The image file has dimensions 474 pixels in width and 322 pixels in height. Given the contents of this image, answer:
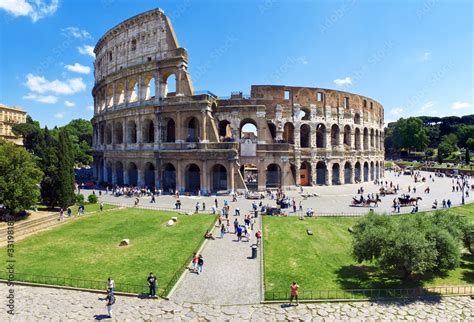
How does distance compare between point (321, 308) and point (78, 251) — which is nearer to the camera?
point (321, 308)

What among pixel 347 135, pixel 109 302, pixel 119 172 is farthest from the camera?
pixel 347 135

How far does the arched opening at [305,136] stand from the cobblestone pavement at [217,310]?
113ft

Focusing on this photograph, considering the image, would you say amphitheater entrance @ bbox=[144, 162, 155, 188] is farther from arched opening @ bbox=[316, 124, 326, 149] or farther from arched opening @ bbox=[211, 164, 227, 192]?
arched opening @ bbox=[316, 124, 326, 149]

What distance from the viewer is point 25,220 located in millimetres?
23641

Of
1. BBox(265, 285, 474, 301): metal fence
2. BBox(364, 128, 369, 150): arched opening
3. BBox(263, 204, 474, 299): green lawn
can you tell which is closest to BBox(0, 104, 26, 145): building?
BBox(263, 204, 474, 299): green lawn

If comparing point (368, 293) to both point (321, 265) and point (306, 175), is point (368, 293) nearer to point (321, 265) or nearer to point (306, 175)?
point (321, 265)

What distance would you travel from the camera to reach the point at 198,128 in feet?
136

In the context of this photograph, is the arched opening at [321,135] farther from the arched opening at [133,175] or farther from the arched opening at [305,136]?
the arched opening at [133,175]

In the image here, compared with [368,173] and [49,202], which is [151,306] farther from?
[368,173]

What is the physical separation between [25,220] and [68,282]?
1280cm

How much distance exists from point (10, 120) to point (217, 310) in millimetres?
90060

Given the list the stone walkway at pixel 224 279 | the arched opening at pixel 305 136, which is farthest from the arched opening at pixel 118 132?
the stone walkway at pixel 224 279

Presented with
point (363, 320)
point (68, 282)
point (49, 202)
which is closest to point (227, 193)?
point (49, 202)

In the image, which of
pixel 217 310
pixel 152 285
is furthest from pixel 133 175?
pixel 217 310
